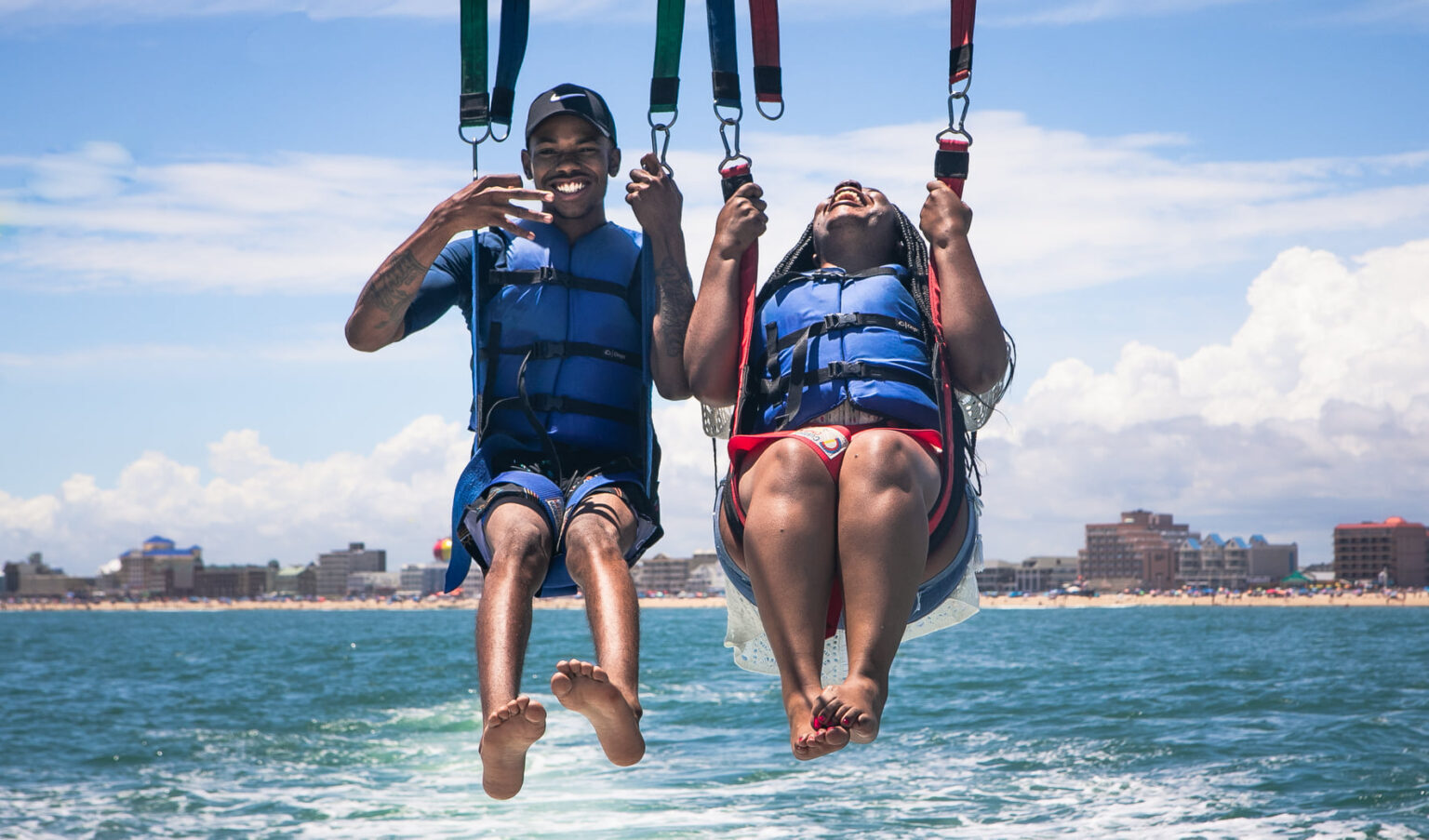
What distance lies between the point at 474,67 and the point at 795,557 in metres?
2.10

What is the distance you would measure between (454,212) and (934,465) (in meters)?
1.81

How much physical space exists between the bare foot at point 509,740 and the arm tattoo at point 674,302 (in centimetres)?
141

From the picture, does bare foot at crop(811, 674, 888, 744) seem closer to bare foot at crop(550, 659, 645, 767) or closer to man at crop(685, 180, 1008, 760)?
man at crop(685, 180, 1008, 760)

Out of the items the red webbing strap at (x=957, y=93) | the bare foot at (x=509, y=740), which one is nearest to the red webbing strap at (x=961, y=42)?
the red webbing strap at (x=957, y=93)

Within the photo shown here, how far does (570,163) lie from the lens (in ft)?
17.5

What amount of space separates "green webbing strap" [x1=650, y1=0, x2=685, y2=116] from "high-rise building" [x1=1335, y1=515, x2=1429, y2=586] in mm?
183082

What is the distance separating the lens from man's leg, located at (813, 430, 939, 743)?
431cm

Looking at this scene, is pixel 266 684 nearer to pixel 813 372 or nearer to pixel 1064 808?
pixel 1064 808

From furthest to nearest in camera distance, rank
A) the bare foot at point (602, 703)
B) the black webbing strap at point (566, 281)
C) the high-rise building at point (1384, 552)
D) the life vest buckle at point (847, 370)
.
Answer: the high-rise building at point (1384, 552)
the black webbing strap at point (566, 281)
the life vest buckle at point (847, 370)
the bare foot at point (602, 703)

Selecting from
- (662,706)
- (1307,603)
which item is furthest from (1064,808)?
(1307,603)

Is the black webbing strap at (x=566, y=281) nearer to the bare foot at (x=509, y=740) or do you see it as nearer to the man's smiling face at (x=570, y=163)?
the man's smiling face at (x=570, y=163)

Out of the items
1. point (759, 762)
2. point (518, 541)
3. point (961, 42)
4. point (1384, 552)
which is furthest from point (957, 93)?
point (1384, 552)

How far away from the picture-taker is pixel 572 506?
16.1 feet

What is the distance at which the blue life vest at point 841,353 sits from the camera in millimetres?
4762
